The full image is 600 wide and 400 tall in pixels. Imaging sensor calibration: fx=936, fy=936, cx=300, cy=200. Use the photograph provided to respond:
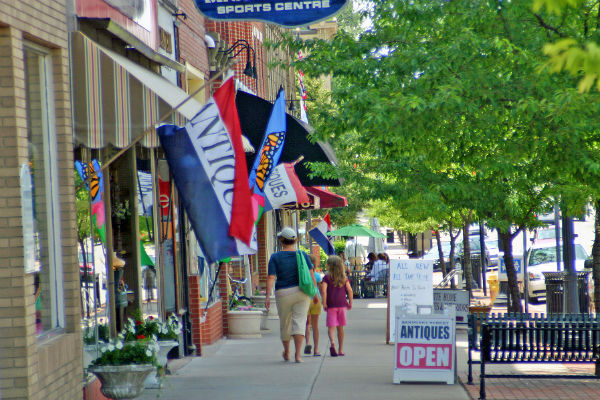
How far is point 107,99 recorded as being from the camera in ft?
26.8

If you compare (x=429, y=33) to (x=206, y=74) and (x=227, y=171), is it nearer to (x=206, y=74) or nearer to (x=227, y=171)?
(x=227, y=171)

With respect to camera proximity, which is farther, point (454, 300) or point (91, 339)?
point (454, 300)

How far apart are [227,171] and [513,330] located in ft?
11.6

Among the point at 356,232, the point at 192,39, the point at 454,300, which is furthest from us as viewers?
the point at 356,232

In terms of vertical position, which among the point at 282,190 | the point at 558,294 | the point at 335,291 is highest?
the point at 282,190

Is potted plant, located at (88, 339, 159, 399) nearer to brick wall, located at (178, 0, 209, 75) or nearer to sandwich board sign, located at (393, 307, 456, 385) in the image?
sandwich board sign, located at (393, 307, 456, 385)

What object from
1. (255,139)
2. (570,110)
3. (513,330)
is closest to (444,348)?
(513,330)

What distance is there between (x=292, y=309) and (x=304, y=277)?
1.79 feet

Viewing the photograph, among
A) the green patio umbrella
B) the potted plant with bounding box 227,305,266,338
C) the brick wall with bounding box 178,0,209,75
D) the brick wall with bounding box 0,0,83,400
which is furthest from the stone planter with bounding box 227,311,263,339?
the green patio umbrella

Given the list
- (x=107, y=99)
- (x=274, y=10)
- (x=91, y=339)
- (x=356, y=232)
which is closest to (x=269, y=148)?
(x=274, y=10)

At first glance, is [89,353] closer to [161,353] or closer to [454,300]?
[161,353]

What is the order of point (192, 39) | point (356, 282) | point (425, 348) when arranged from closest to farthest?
point (425, 348), point (192, 39), point (356, 282)

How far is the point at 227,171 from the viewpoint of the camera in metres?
8.66

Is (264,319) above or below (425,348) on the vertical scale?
below
